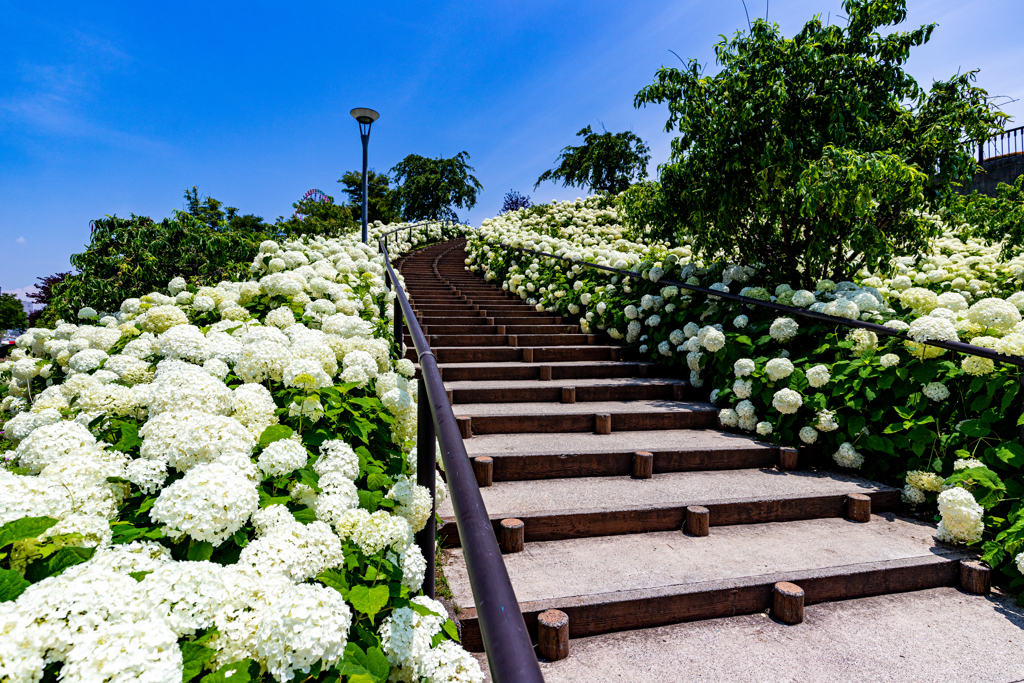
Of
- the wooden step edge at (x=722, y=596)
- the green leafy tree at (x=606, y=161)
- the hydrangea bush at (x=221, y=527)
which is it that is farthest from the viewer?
the green leafy tree at (x=606, y=161)

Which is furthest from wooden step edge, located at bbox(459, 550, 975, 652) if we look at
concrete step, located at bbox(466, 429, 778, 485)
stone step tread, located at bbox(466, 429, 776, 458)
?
stone step tread, located at bbox(466, 429, 776, 458)

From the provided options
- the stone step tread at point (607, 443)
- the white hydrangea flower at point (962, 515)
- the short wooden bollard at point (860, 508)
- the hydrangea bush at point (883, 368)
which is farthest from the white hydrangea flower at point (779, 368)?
the white hydrangea flower at point (962, 515)

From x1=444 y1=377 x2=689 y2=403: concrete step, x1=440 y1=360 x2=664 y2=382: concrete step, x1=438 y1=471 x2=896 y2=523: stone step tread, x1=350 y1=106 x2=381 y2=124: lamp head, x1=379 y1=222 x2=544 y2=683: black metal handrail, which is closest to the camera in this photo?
x1=379 y1=222 x2=544 y2=683: black metal handrail

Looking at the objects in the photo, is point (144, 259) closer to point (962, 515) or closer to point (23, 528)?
point (23, 528)

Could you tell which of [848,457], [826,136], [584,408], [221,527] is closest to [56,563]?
[221,527]

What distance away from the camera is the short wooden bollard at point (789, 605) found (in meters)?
2.42

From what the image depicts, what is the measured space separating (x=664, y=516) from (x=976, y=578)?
1.60m

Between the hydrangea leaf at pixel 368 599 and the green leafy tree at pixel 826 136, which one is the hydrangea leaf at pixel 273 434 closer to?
the hydrangea leaf at pixel 368 599

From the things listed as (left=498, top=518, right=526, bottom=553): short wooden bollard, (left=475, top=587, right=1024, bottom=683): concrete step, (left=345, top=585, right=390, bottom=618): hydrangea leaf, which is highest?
(left=345, top=585, right=390, bottom=618): hydrangea leaf

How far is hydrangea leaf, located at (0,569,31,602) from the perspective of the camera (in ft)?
3.33

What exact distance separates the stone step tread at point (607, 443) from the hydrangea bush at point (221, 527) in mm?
1304

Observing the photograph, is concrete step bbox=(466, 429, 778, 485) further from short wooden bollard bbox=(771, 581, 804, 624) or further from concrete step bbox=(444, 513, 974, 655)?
short wooden bollard bbox=(771, 581, 804, 624)

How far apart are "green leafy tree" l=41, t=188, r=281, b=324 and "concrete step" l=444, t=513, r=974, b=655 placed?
179 inches

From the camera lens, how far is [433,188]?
36.7 m
